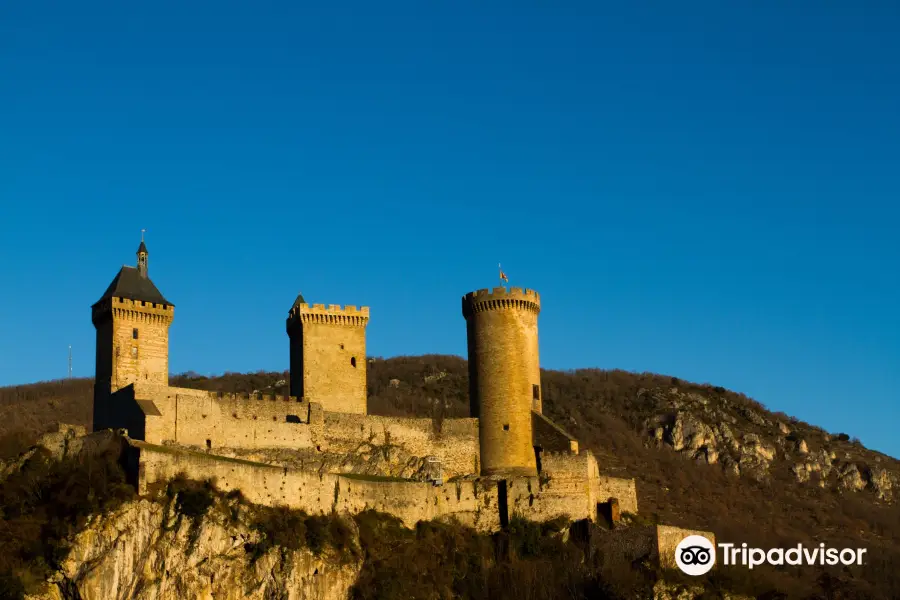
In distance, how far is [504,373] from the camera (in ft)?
209

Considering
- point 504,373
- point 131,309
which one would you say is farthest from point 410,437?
point 131,309

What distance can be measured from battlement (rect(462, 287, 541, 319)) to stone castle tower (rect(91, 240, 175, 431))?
13975 mm

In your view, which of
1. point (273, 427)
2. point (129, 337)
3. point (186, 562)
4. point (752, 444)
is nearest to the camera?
point (186, 562)

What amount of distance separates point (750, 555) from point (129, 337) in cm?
3234

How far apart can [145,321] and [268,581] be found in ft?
47.1

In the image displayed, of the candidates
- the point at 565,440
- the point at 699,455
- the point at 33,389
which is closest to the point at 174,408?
the point at 565,440

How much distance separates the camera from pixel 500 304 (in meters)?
64.8

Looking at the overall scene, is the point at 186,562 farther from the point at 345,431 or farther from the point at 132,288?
the point at 132,288

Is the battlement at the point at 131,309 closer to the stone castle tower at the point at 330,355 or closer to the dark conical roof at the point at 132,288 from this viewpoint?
the dark conical roof at the point at 132,288

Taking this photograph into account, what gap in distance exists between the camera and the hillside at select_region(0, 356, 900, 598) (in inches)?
3472

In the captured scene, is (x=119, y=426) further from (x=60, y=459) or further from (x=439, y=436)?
(x=439, y=436)

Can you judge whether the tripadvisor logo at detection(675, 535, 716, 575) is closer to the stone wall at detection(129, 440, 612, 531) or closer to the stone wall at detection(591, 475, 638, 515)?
the stone wall at detection(129, 440, 612, 531)

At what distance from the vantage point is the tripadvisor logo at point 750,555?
56750 millimetres

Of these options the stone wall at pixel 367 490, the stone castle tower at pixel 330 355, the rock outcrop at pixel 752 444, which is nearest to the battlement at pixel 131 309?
the stone castle tower at pixel 330 355
